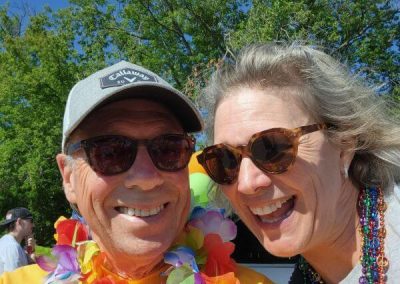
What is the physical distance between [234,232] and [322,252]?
50cm

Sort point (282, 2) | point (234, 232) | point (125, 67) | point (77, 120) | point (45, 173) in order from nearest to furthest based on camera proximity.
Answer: point (77, 120) < point (125, 67) < point (234, 232) < point (282, 2) < point (45, 173)

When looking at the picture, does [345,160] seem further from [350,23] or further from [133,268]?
[350,23]

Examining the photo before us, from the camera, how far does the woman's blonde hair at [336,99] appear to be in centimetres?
201

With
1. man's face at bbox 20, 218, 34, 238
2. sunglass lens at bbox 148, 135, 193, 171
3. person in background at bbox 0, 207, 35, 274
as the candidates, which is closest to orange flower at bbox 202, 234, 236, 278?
sunglass lens at bbox 148, 135, 193, 171

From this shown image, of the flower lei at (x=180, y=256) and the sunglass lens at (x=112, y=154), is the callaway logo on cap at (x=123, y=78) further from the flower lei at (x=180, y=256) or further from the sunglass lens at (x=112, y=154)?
the flower lei at (x=180, y=256)

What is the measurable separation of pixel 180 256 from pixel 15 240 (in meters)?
5.01

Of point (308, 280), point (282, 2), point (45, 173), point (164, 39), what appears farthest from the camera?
point (45, 173)

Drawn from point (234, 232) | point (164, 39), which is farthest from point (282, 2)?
point (234, 232)

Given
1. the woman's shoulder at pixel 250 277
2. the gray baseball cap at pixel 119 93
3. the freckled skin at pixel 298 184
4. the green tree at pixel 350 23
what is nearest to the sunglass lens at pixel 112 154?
the gray baseball cap at pixel 119 93

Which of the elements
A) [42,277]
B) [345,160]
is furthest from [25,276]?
[345,160]

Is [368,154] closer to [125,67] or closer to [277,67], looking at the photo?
[277,67]

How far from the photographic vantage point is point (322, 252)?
209 cm

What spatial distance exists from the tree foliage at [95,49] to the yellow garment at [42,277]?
11057mm

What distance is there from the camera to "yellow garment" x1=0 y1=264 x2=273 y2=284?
2131 mm
